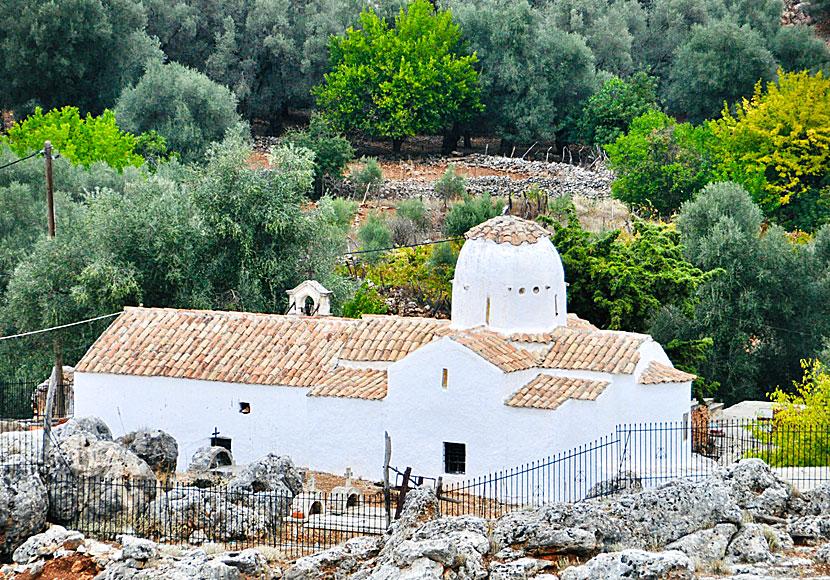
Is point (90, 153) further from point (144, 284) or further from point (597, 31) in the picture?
point (597, 31)

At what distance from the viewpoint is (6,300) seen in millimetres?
45750

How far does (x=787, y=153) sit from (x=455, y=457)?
122ft

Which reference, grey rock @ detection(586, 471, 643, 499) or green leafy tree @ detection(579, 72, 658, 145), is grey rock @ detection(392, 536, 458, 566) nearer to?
grey rock @ detection(586, 471, 643, 499)

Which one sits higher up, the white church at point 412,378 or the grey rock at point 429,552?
the white church at point 412,378

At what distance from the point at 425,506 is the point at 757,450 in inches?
500

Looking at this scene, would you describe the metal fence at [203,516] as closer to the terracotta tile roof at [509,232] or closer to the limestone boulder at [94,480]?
the limestone boulder at [94,480]

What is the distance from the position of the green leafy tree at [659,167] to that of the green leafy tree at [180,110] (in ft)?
62.6

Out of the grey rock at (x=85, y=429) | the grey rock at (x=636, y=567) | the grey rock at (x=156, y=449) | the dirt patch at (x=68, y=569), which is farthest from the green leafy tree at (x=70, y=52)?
the grey rock at (x=636, y=567)

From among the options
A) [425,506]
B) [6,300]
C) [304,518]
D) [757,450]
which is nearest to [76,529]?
[304,518]

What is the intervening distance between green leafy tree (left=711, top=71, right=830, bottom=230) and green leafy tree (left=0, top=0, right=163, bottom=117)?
29.9 meters

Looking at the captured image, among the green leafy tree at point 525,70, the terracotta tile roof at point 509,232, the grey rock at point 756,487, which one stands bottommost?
the grey rock at point 756,487

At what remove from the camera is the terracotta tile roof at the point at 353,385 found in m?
32.0

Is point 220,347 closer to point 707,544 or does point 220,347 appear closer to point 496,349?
point 496,349

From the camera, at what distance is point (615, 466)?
30281 millimetres
